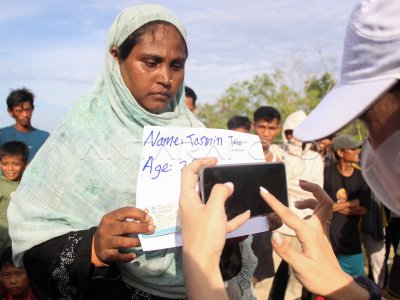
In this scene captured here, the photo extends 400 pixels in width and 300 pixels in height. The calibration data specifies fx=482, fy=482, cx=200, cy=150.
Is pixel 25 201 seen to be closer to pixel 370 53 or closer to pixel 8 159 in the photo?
pixel 370 53

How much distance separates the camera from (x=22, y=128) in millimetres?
5293

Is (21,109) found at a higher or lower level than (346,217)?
higher

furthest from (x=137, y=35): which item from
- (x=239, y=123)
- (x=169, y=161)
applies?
(x=239, y=123)

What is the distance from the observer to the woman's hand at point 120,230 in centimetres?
145

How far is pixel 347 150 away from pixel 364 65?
4372mm

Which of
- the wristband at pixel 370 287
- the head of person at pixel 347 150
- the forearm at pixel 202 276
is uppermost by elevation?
the head of person at pixel 347 150

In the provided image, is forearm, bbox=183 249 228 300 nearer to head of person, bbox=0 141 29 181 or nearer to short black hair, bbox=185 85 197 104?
head of person, bbox=0 141 29 181

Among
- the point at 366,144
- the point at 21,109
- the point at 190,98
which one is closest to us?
the point at 366,144

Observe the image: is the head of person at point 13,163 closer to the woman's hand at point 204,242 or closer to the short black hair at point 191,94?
the short black hair at point 191,94

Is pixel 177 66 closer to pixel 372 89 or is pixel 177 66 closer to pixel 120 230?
pixel 120 230

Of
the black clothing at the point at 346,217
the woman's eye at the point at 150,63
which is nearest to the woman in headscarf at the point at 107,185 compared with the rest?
the woman's eye at the point at 150,63

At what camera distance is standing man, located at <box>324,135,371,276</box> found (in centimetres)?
505

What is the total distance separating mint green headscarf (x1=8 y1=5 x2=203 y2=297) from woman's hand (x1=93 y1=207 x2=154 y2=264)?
22cm

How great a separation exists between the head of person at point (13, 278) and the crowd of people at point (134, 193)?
1543 millimetres
